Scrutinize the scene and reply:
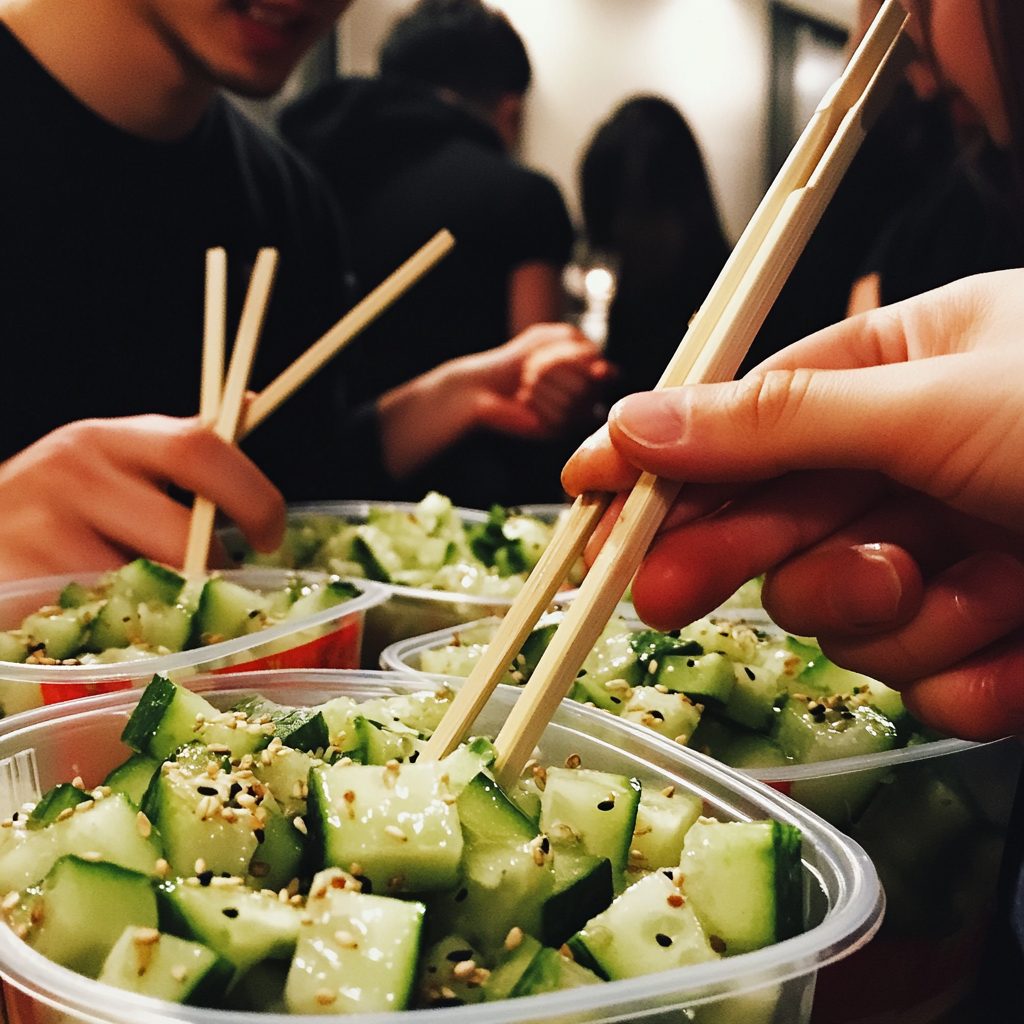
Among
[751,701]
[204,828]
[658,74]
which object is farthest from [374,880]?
[658,74]

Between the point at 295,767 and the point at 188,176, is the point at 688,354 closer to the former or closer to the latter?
the point at 295,767

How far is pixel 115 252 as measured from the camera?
207 centimetres

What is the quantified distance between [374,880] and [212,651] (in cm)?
49

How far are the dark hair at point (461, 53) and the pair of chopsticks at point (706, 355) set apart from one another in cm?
304

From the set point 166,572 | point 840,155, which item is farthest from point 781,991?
point 166,572

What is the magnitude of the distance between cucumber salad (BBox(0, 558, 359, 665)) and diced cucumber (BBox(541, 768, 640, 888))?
59cm

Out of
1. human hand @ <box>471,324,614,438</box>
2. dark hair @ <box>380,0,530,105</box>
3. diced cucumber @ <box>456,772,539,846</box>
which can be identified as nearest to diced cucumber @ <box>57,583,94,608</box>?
diced cucumber @ <box>456,772,539,846</box>

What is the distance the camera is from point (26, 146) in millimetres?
1929

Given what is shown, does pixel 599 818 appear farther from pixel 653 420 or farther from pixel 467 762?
pixel 653 420

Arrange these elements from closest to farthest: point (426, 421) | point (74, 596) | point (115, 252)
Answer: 1. point (74, 596)
2. point (115, 252)
3. point (426, 421)

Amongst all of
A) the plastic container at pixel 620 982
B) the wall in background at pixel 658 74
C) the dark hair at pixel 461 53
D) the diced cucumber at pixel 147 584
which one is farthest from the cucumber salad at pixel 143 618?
the wall in background at pixel 658 74

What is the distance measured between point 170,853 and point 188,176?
190cm

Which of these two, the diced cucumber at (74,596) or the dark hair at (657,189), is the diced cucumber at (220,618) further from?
the dark hair at (657,189)

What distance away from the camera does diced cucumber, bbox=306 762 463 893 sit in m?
0.64
